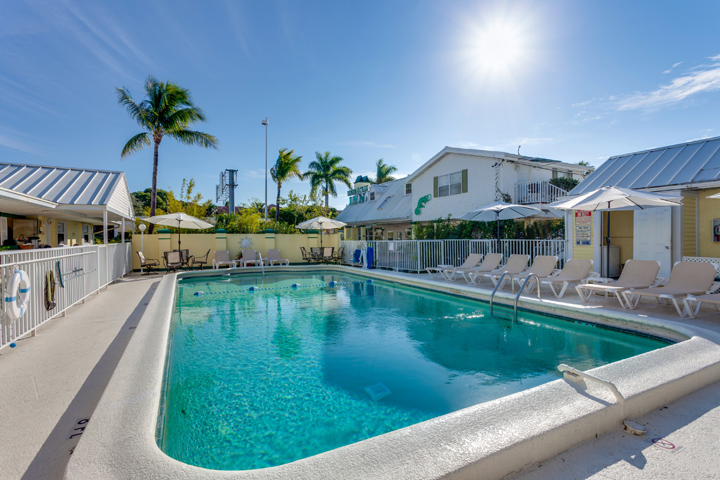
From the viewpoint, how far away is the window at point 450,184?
17.8 metres

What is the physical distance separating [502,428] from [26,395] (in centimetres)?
390

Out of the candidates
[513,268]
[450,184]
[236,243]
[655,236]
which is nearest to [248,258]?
[236,243]

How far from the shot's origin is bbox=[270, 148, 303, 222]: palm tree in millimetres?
27172

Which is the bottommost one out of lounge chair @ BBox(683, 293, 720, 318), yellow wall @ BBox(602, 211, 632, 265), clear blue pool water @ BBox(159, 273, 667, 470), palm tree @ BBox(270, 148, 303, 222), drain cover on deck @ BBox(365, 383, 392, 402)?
drain cover on deck @ BBox(365, 383, 392, 402)

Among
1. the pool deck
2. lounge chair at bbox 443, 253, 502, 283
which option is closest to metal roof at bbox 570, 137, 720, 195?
lounge chair at bbox 443, 253, 502, 283

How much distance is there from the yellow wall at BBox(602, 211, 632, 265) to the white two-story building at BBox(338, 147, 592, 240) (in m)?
3.91

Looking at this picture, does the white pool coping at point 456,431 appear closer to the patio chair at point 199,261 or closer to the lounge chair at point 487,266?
the lounge chair at point 487,266

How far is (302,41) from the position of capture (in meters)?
12.3

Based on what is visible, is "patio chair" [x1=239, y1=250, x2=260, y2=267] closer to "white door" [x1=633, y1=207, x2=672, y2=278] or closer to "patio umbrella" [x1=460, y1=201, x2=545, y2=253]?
"patio umbrella" [x1=460, y1=201, x2=545, y2=253]

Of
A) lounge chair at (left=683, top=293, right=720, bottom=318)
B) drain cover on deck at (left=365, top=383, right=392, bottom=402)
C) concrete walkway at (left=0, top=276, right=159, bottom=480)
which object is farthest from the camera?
lounge chair at (left=683, top=293, right=720, bottom=318)

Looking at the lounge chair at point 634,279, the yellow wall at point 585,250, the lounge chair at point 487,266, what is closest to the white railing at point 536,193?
the yellow wall at point 585,250

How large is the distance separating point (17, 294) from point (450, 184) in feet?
56.8

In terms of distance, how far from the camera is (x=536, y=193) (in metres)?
15.4

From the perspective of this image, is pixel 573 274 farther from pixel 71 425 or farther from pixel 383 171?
pixel 383 171
